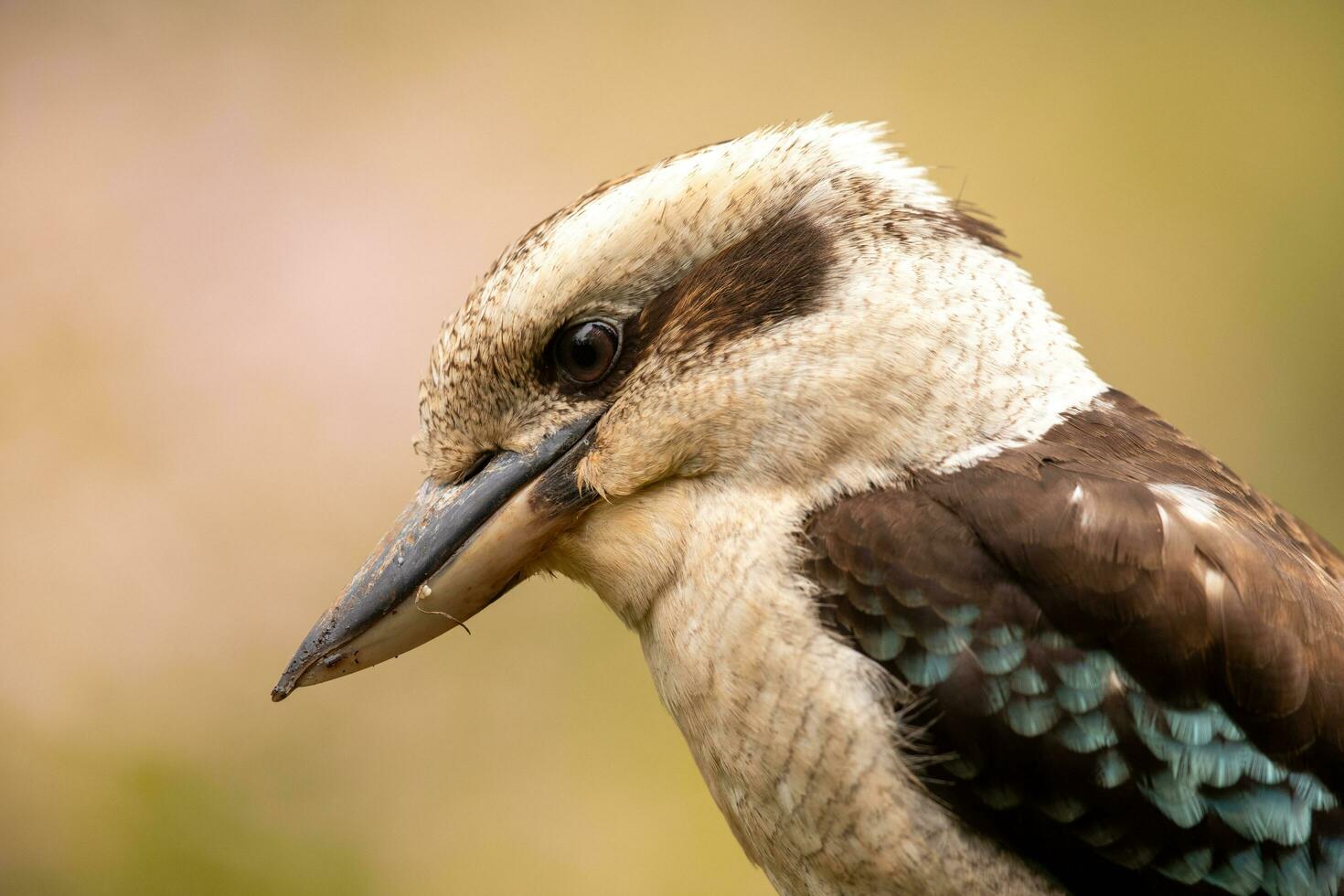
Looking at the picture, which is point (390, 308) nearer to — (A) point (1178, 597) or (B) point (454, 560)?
(B) point (454, 560)

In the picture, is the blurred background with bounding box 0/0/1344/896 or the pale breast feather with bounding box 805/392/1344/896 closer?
the pale breast feather with bounding box 805/392/1344/896

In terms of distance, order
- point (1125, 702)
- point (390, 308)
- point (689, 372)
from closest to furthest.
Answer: point (1125, 702)
point (689, 372)
point (390, 308)

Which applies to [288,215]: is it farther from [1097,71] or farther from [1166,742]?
[1166,742]

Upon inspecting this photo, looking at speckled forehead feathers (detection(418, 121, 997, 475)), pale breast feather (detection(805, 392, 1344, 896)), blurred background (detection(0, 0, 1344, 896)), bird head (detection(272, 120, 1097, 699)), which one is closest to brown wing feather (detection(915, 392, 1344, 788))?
pale breast feather (detection(805, 392, 1344, 896))

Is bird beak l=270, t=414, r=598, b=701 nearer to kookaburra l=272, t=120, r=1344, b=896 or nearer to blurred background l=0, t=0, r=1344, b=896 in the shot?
kookaburra l=272, t=120, r=1344, b=896

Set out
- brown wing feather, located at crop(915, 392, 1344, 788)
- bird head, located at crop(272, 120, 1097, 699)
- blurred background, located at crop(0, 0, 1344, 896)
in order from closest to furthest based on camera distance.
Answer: brown wing feather, located at crop(915, 392, 1344, 788) → bird head, located at crop(272, 120, 1097, 699) → blurred background, located at crop(0, 0, 1344, 896)

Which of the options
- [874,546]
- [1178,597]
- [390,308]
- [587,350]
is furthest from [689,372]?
[390,308]
